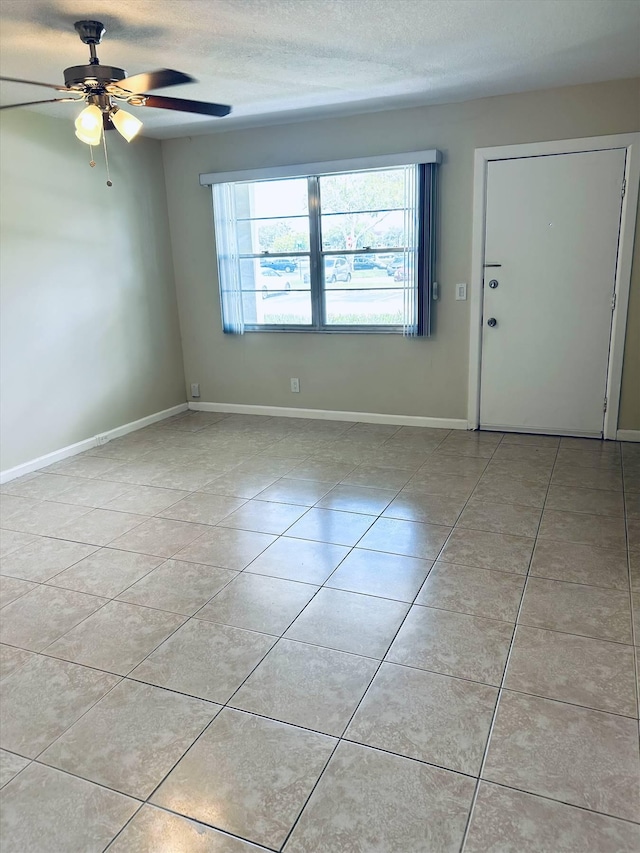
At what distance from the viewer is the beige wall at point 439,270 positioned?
4168 millimetres

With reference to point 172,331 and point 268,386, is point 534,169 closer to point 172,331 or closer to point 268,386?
point 268,386

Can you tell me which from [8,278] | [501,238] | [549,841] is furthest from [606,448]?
[8,278]

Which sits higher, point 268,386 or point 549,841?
point 268,386

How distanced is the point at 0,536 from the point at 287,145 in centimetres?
359

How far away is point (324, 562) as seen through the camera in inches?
112

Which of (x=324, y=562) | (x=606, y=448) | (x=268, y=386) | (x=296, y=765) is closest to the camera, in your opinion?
(x=296, y=765)

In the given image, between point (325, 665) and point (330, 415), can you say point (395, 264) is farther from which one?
point (325, 665)

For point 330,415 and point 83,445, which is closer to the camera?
point 83,445

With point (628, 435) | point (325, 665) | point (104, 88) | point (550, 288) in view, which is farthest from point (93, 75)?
point (628, 435)

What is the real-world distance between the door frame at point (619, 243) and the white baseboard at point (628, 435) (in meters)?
0.04

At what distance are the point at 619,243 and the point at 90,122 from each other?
3409 millimetres

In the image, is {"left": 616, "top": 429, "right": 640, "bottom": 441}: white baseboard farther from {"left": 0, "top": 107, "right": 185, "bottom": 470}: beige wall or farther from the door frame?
{"left": 0, "top": 107, "right": 185, "bottom": 470}: beige wall

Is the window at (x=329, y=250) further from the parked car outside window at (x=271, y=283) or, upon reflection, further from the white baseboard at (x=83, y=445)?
the white baseboard at (x=83, y=445)

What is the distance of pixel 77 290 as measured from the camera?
15.1 ft
